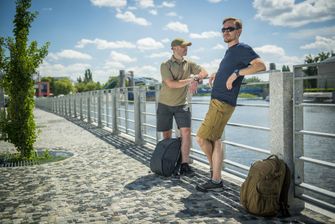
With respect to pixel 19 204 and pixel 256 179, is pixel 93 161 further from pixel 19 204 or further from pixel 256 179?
pixel 256 179

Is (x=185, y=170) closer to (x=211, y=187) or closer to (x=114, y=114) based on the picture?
(x=211, y=187)

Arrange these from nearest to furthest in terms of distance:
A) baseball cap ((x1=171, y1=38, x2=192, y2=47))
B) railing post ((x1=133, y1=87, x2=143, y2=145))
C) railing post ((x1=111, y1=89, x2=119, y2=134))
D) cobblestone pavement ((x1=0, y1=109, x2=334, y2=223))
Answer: cobblestone pavement ((x1=0, y1=109, x2=334, y2=223)) < baseball cap ((x1=171, y1=38, x2=192, y2=47)) < railing post ((x1=133, y1=87, x2=143, y2=145)) < railing post ((x1=111, y1=89, x2=119, y2=134))

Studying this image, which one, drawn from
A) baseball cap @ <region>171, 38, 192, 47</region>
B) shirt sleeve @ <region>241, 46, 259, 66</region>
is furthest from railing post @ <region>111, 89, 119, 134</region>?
shirt sleeve @ <region>241, 46, 259, 66</region>

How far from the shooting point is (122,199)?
4.31 m

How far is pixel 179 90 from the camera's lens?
18.6 ft

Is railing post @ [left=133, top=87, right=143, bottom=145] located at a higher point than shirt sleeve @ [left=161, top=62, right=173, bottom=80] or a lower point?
lower

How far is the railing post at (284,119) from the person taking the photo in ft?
12.2

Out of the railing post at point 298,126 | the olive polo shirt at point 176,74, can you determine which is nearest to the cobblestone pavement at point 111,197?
the railing post at point 298,126

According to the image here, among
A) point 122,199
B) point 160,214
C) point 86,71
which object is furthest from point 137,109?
point 86,71

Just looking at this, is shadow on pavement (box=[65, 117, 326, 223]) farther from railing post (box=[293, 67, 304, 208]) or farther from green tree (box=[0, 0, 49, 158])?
green tree (box=[0, 0, 49, 158])

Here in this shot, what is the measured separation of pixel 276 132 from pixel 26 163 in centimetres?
509

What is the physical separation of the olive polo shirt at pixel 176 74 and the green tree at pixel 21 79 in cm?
323

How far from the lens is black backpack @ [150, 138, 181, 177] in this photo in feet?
17.6

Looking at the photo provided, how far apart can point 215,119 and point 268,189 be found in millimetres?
1110
